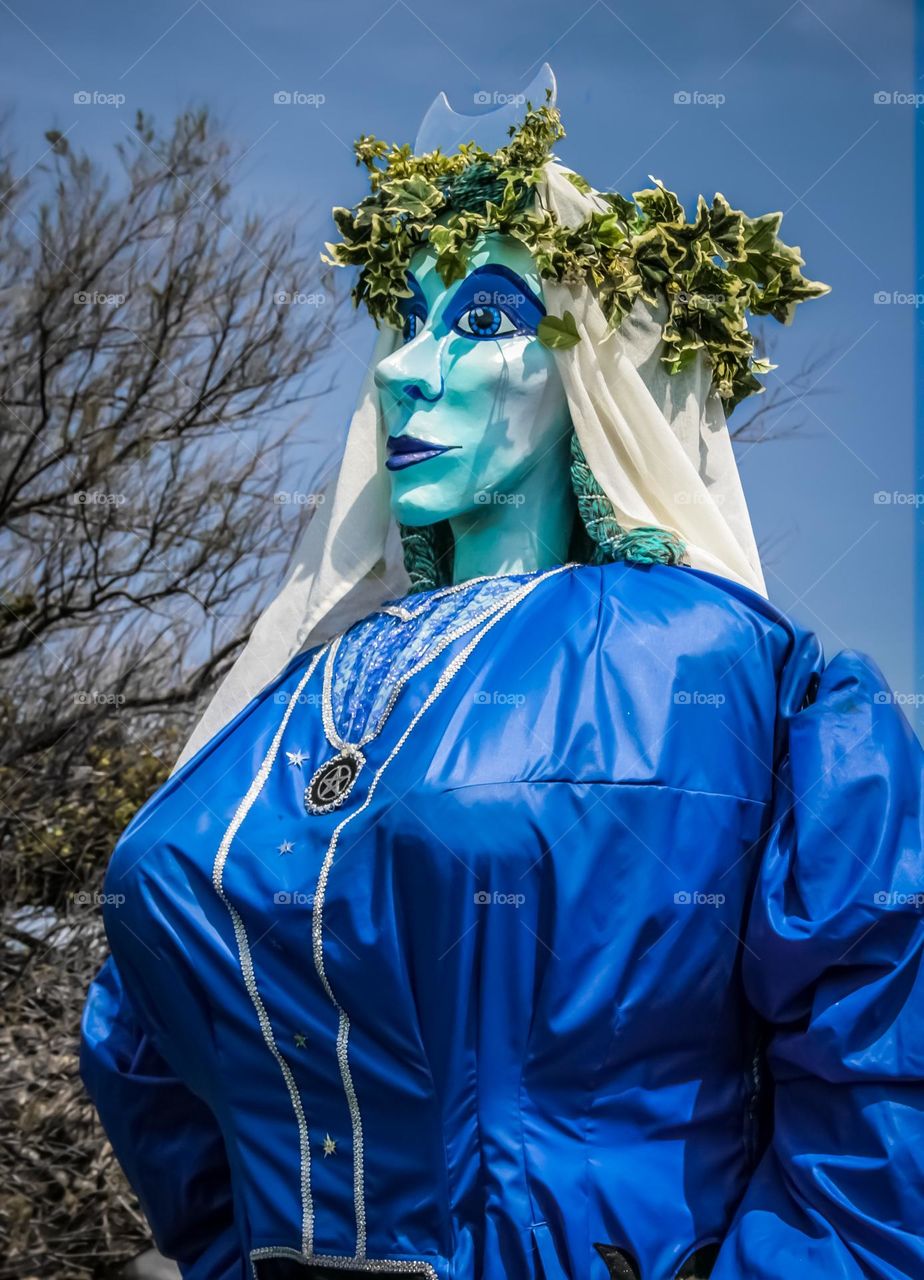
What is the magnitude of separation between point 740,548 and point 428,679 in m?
0.46

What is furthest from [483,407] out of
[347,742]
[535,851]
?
[535,851]

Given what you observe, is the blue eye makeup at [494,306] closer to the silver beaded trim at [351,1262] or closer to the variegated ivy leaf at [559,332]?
the variegated ivy leaf at [559,332]

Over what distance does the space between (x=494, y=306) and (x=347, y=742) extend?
60 centimetres

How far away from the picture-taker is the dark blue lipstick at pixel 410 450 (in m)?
2.37

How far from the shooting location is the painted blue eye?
2.39 metres

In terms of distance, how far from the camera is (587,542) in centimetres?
248

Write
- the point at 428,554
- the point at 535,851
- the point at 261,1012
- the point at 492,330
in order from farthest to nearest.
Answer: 1. the point at 428,554
2. the point at 492,330
3. the point at 261,1012
4. the point at 535,851

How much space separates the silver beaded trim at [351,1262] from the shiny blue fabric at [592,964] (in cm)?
1

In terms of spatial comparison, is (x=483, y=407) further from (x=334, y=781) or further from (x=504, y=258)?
(x=334, y=781)

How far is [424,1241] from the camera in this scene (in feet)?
6.66

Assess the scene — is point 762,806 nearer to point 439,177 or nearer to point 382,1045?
point 382,1045

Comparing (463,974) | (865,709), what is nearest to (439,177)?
(865,709)

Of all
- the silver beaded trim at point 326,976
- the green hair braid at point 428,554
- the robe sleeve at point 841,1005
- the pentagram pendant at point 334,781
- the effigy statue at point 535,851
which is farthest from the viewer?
the green hair braid at point 428,554

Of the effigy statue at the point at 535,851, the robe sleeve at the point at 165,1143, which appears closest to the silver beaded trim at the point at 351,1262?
the effigy statue at the point at 535,851
